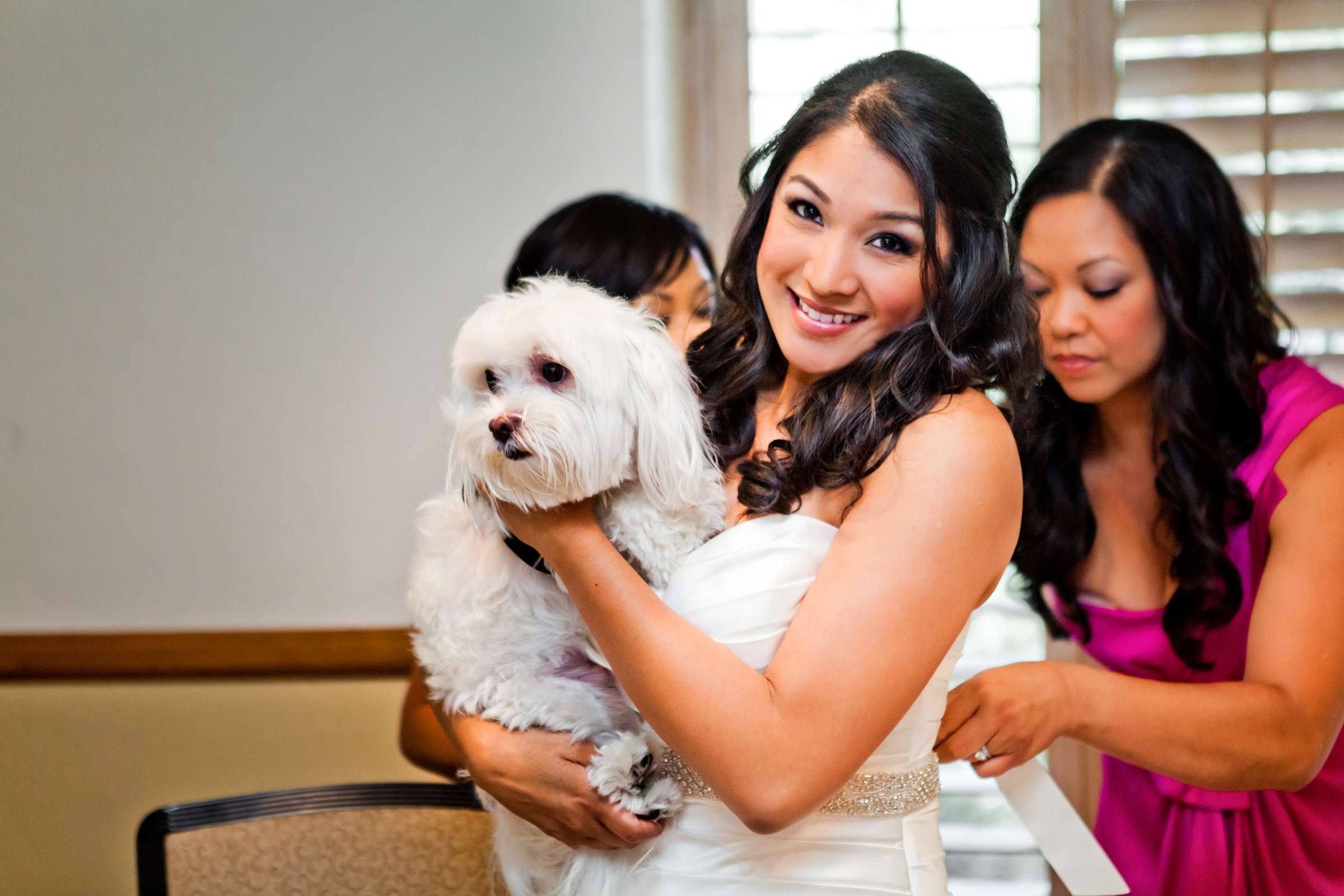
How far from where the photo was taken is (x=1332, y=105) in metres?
2.09

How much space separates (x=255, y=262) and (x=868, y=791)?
1.78m

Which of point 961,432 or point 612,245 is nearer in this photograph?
point 961,432

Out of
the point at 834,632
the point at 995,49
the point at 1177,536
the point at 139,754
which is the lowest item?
the point at 139,754

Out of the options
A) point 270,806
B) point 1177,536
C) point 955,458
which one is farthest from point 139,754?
point 1177,536

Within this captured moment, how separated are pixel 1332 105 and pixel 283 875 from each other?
2478 millimetres

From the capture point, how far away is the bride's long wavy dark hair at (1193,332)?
1498 millimetres

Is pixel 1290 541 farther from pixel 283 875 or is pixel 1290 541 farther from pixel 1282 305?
pixel 283 875

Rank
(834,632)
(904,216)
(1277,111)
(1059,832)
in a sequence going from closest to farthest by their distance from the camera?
1. (834,632)
2. (904,216)
3. (1059,832)
4. (1277,111)

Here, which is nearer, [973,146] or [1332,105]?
[973,146]

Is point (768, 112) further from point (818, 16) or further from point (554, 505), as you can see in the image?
point (554, 505)

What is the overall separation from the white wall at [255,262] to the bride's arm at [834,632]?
51.0 inches

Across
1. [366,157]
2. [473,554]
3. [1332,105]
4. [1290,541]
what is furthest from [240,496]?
[1332,105]

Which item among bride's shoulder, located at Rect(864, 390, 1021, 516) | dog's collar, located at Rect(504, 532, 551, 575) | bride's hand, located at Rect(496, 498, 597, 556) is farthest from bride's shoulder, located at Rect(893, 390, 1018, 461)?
dog's collar, located at Rect(504, 532, 551, 575)

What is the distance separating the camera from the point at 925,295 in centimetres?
113
